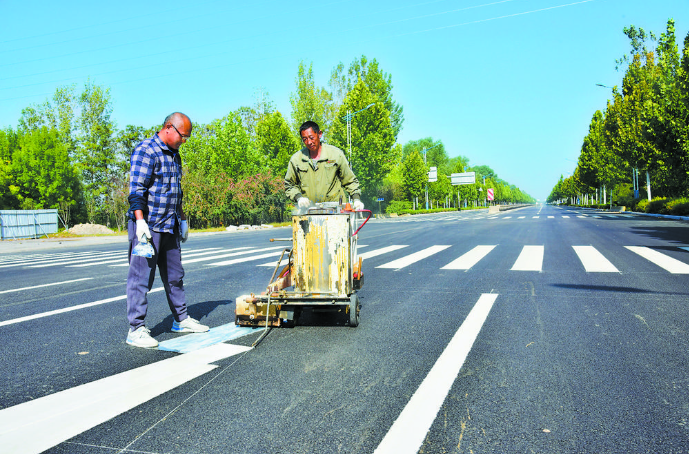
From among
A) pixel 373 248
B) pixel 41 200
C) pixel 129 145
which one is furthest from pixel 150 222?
pixel 129 145

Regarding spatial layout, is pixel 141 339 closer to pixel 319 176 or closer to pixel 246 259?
pixel 319 176

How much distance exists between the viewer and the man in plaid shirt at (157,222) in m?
3.89

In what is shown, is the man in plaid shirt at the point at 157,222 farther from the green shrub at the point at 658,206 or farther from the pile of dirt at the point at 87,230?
the green shrub at the point at 658,206

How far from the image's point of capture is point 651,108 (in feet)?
86.5

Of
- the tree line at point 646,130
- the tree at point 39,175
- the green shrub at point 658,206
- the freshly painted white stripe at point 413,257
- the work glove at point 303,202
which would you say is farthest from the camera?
the tree at point 39,175

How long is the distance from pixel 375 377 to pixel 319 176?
250cm

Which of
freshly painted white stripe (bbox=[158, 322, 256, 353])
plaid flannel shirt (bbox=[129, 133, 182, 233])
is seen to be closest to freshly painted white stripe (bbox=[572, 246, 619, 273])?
freshly painted white stripe (bbox=[158, 322, 256, 353])

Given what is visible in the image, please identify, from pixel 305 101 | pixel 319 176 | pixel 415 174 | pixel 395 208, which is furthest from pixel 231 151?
pixel 319 176

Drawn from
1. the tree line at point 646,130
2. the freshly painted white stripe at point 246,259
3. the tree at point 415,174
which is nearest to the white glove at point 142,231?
the freshly painted white stripe at point 246,259

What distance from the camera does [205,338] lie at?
4.15 m

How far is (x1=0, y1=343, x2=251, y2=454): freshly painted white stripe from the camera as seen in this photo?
233 centimetres

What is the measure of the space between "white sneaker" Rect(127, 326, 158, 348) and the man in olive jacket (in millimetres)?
1938

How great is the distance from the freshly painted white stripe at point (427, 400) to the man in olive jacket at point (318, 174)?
1734 millimetres

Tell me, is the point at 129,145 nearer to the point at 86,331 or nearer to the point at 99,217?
the point at 99,217
